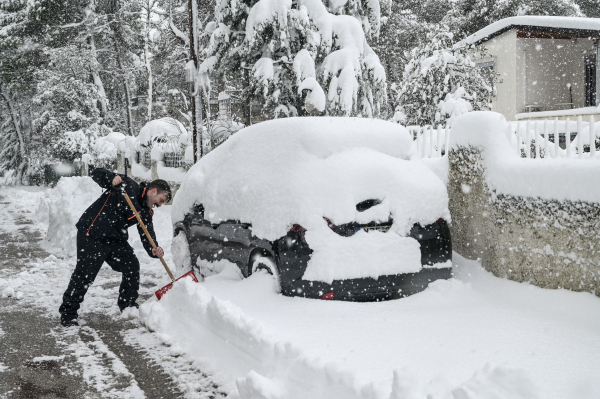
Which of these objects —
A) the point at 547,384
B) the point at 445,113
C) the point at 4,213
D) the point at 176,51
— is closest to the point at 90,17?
the point at 176,51

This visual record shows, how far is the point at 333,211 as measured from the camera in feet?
14.2

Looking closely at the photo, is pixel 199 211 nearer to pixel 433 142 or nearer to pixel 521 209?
pixel 521 209

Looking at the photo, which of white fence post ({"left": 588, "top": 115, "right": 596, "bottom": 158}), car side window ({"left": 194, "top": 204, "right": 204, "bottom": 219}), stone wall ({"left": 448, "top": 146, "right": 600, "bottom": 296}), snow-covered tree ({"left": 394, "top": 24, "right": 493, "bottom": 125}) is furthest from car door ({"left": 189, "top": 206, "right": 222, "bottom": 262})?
snow-covered tree ({"left": 394, "top": 24, "right": 493, "bottom": 125})

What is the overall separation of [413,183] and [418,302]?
3.37ft

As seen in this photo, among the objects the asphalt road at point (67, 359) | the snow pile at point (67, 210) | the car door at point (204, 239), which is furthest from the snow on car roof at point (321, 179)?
the snow pile at point (67, 210)

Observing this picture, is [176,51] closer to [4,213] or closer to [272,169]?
[4,213]

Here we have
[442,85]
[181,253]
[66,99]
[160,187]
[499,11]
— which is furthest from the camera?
[66,99]

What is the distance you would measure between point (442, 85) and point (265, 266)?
9354 mm

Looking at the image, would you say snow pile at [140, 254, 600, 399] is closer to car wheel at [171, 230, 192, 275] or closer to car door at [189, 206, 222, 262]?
car door at [189, 206, 222, 262]

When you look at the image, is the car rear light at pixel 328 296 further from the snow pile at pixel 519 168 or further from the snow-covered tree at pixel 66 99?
the snow-covered tree at pixel 66 99

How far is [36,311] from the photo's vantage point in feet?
19.2

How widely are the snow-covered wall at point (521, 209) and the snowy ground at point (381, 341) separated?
0.20m

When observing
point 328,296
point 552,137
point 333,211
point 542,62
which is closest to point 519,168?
point 552,137

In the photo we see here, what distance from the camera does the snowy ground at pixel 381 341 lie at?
295 centimetres
